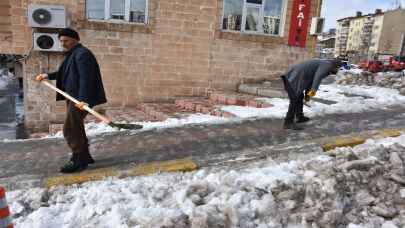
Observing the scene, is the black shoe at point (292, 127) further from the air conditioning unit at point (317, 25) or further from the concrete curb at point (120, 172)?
the air conditioning unit at point (317, 25)

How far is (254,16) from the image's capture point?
10.9 m

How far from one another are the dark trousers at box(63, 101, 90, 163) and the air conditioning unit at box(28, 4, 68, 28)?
4.94 metres

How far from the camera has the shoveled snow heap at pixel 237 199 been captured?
3197mm

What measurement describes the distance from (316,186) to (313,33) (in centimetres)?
846

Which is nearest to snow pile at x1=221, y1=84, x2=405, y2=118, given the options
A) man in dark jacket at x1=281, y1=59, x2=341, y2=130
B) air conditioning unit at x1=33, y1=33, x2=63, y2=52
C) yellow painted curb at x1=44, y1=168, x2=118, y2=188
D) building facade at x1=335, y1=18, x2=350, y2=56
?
man in dark jacket at x1=281, y1=59, x2=341, y2=130

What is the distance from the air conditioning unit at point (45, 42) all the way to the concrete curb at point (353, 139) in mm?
6717

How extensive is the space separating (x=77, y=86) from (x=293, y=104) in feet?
12.5

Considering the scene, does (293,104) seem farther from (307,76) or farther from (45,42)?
(45,42)

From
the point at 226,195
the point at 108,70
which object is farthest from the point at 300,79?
the point at 108,70

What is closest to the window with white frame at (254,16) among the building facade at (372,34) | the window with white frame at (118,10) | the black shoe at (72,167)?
the window with white frame at (118,10)

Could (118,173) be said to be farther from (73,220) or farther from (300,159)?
(300,159)

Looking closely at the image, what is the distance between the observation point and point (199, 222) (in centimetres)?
303

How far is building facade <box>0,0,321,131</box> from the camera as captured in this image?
8.78 metres

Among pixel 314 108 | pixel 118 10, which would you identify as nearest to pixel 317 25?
pixel 314 108
